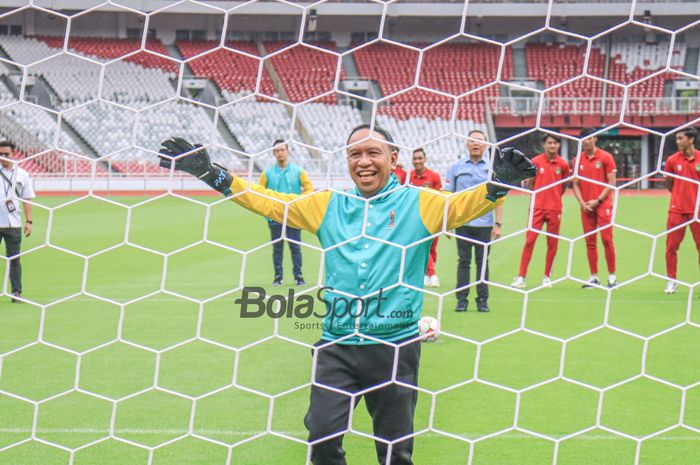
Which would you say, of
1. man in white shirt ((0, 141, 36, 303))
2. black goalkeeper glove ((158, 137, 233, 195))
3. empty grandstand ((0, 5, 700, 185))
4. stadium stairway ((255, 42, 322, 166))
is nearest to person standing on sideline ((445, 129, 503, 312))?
man in white shirt ((0, 141, 36, 303))

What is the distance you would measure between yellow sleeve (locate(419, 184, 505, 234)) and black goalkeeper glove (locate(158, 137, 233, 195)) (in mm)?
742

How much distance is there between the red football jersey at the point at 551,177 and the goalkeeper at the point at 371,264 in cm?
555

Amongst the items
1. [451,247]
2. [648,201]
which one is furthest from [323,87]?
[451,247]

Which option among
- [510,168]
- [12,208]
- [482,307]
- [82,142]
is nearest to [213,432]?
[510,168]

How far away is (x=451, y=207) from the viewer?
127 inches

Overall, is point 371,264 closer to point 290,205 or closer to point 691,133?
point 290,205

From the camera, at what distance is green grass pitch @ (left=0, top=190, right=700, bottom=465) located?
3.83m

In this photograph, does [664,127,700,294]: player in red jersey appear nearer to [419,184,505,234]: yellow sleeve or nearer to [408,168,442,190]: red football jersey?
[408,168,442,190]: red football jersey

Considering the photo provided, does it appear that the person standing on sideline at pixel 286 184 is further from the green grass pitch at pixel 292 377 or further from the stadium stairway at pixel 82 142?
the stadium stairway at pixel 82 142

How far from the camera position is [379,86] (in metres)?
31.2

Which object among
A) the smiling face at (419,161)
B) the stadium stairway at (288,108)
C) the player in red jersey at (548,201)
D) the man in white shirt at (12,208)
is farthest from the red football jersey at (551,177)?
the stadium stairway at (288,108)

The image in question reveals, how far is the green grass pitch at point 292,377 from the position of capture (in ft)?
12.6

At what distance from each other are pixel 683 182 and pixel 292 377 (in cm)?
454

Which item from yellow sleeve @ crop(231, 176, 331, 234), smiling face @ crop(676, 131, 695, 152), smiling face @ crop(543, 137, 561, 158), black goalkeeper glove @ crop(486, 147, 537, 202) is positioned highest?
black goalkeeper glove @ crop(486, 147, 537, 202)
